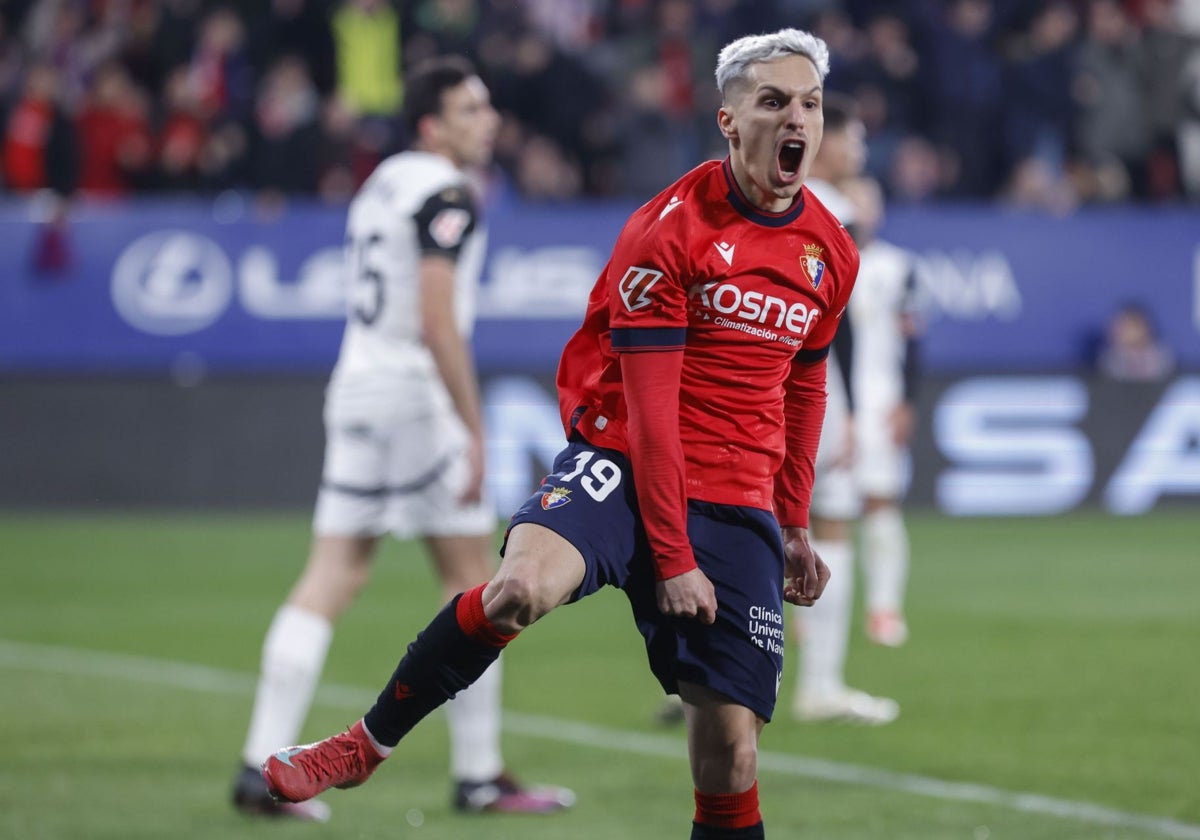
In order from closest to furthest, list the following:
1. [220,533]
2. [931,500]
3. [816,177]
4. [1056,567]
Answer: [816,177] → [1056,567] → [220,533] → [931,500]

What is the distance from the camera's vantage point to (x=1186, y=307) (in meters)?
17.2

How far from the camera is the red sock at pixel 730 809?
4.34 metres

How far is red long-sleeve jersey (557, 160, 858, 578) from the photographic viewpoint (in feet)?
13.7

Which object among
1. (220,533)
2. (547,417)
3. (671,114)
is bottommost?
(220,533)

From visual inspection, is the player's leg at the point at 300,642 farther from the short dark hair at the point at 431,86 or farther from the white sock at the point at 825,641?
the white sock at the point at 825,641

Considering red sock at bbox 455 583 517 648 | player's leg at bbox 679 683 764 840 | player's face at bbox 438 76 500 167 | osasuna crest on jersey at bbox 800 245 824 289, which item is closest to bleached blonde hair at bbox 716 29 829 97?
osasuna crest on jersey at bbox 800 245 824 289

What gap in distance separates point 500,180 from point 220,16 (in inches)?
119

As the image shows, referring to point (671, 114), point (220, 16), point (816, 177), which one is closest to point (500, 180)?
point (671, 114)

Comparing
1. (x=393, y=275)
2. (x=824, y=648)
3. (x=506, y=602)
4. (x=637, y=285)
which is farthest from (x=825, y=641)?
(x=637, y=285)

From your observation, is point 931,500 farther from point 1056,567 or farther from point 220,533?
point 220,533

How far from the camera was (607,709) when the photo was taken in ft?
27.0

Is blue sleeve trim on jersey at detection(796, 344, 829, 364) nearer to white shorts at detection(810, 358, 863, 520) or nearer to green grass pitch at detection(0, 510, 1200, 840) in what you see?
green grass pitch at detection(0, 510, 1200, 840)

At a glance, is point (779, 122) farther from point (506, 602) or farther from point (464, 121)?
point (464, 121)

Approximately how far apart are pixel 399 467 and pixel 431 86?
1302 millimetres
